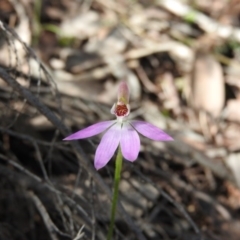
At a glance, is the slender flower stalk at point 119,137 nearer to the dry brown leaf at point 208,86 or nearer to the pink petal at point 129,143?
the pink petal at point 129,143

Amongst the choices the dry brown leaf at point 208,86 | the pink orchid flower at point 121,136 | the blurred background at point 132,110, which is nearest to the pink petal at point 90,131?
the pink orchid flower at point 121,136

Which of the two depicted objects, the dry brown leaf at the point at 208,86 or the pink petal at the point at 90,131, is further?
the dry brown leaf at the point at 208,86

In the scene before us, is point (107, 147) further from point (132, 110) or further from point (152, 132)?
point (132, 110)

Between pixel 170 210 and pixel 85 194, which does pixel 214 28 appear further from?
pixel 85 194

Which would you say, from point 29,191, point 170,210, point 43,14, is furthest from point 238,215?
point 43,14

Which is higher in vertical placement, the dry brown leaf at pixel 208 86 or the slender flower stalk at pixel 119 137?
the dry brown leaf at pixel 208 86

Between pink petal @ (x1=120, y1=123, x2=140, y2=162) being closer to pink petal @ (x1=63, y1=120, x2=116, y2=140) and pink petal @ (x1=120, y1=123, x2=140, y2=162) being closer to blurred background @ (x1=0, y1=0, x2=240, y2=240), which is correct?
pink petal @ (x1=63, y1=120, x2=116, y2=140)

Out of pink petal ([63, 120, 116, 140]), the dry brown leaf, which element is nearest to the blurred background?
the dry brown leaf
